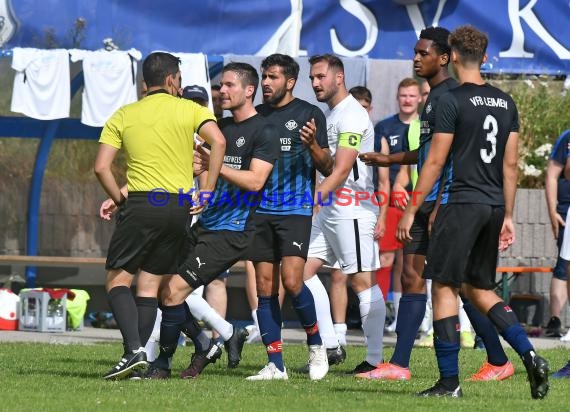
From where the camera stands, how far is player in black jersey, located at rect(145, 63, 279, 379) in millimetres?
9320

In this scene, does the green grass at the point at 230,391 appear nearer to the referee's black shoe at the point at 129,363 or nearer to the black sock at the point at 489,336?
the referee's black shoe at the point at 129,363

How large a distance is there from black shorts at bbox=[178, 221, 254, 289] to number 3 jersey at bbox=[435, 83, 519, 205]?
1845mm

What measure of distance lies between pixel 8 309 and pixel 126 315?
20.3 feet

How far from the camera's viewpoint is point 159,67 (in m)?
9.15

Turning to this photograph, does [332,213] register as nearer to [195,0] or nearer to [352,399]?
[352,399]

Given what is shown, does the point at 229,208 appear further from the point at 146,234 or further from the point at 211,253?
the point at 146,234

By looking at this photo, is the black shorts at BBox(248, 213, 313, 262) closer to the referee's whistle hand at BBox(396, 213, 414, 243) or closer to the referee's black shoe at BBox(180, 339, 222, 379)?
the referee's black shoe at BBox(180, 339, 222, 379)

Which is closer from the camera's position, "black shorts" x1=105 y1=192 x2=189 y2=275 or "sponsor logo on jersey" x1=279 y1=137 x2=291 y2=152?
"black shorts" x1=105 y1=192 x2=189 y2=275

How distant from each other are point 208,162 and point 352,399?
6.32 ft

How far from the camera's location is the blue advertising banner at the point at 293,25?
15.6 metres

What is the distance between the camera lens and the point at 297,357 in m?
11.6

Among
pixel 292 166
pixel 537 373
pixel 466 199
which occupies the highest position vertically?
pixel 292 166

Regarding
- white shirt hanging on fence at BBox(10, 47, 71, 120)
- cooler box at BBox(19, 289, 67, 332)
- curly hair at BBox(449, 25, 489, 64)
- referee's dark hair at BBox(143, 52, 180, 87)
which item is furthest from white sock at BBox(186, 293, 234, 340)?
white shirt hanging on fence at BBox(10, 47, 71, 120)

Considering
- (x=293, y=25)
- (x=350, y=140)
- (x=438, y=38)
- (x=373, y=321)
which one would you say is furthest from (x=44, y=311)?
(x=438, y=38)
